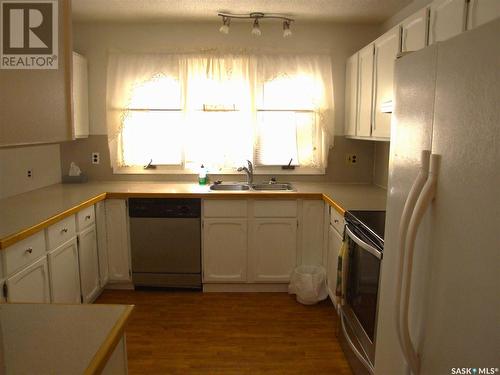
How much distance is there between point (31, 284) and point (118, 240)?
110 cm

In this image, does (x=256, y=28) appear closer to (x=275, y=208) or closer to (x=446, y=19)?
(x=275, y=208)

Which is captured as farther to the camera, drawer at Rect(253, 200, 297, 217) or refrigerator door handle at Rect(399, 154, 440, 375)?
drawer at Rect(253, 200, 297, 217)

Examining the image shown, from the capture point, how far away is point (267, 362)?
227 centimetres

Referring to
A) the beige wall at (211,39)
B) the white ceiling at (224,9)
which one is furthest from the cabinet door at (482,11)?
the beige wall at (211,39)

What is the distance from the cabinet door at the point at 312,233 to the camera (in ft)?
10.2

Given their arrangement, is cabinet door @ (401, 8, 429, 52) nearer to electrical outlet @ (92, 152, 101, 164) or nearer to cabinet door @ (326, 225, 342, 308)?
cabinet door @ (326, 225, 342, 308)

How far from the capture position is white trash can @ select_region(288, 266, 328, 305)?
297cm

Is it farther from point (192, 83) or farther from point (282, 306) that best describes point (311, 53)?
point (282, 306)

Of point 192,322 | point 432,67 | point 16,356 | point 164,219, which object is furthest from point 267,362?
point 432,67

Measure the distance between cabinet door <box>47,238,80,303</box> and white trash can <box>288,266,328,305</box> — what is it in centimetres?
165

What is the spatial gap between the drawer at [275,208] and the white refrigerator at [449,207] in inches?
72.4

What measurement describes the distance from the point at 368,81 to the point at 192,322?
2.28m

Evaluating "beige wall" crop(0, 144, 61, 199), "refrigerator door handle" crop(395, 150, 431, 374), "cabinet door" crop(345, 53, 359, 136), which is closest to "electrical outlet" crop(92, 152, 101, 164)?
"beige wall" crop(0, 144, 61, 199)

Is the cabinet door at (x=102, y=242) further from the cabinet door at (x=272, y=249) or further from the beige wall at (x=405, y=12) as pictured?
the beige wall at (x=405, y=12)
